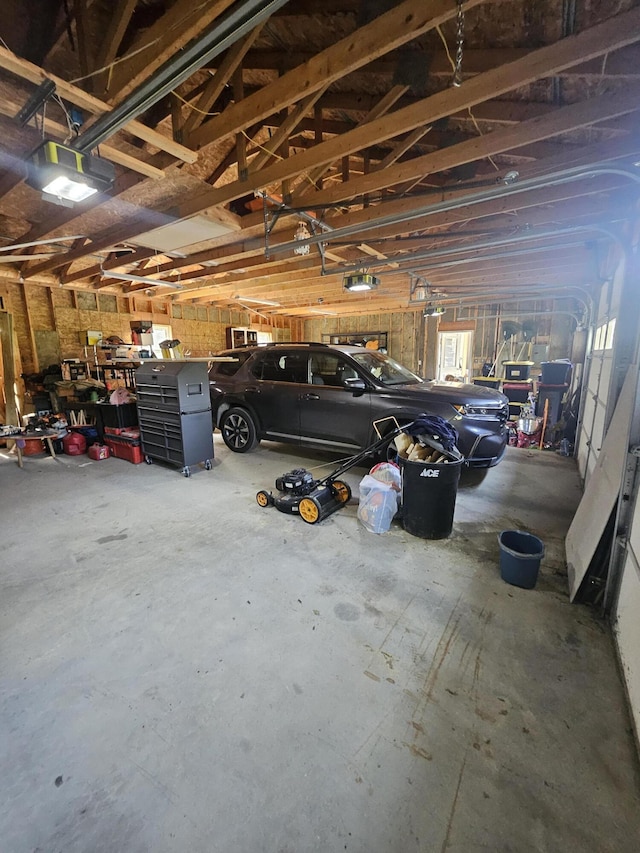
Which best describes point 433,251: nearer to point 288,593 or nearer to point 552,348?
point 288,593

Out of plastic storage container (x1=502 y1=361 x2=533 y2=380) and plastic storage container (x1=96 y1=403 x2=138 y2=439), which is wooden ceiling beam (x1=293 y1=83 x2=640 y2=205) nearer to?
plastic storage container (x1=96 y1=403 x2=138 y2=439)

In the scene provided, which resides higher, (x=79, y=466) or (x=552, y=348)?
(x=552, y=348)

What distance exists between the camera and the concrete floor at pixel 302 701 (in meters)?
1.04

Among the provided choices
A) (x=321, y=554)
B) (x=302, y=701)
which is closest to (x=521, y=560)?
(x=321, y=554)

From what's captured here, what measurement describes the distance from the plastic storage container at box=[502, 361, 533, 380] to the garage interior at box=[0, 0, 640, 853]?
119 inches

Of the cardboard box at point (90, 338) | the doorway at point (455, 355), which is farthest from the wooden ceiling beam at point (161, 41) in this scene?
the doorway at point (455, 355)

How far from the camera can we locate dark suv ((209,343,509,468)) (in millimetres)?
3576

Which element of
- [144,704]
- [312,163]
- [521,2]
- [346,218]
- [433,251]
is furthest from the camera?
[433,251]

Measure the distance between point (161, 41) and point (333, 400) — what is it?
3059 millimetres

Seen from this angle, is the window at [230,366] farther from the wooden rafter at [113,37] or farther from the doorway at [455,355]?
the doorway at [455,355]

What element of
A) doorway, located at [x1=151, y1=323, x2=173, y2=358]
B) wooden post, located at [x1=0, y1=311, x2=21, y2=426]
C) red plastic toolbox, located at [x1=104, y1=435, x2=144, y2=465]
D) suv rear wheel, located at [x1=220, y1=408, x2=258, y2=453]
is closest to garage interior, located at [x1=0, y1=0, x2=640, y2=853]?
red plastic toolbox, located at [x1=104, y1=435, x2=144, y2=465]

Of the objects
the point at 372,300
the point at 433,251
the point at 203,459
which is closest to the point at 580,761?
the point at 203,459

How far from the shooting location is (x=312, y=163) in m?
2.43

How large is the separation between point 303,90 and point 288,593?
2.82m
